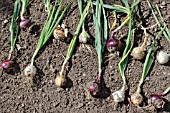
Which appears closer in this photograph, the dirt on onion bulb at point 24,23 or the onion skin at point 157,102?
the onion skin at point 157,102

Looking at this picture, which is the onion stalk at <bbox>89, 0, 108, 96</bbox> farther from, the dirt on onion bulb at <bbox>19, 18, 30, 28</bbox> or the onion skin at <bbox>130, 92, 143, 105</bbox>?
the dirt on onion bulb at <bbox>19, 18, 30, 28</bbox>

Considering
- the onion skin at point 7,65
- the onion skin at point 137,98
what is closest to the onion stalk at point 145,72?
the onion skin at point 137,98

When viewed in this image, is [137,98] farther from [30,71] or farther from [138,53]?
[30,71]

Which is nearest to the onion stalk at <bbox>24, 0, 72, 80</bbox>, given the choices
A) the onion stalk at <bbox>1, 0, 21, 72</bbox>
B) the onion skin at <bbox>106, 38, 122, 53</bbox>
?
the onion stalk at <bbox>1, 0, 21, 72</bbox>

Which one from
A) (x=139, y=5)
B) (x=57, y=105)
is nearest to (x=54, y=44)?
(x=57, y=105)

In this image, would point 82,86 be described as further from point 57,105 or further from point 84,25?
point 84,25

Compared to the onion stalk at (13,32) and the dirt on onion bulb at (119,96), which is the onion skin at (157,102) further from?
the onion stalk at (13,32)
